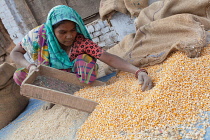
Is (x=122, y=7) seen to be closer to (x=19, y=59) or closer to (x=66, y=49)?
(x=66, y=49)

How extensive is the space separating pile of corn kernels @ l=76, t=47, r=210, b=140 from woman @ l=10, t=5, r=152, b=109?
37cm

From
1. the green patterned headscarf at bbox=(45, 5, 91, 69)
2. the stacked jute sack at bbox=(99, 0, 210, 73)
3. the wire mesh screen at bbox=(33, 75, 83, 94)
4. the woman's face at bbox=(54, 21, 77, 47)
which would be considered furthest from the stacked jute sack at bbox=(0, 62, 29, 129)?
the stacked jute sack at bbox=(99, 0, 210, 73)

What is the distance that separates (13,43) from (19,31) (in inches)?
24.3

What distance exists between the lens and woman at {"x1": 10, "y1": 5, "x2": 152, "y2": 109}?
2.17 meters

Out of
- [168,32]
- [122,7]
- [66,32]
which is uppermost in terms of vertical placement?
[66,32]

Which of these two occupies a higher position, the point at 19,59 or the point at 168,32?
the point at 19,59

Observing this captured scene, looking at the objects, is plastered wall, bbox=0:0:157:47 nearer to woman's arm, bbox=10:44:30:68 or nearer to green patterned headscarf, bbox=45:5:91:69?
green patterned headscarf, bbox=45:5:91:69

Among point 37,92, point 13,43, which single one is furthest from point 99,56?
point 13,43

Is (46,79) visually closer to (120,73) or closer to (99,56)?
(99,56)

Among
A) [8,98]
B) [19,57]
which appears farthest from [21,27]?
[19,57]

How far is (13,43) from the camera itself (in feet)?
17.3

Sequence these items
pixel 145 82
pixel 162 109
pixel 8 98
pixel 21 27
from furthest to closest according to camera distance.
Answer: pixel 21 27, pixel 8 98, pixel 145 82, pixel 162 109

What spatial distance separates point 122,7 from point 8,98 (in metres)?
2.49

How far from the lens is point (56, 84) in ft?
7.25
